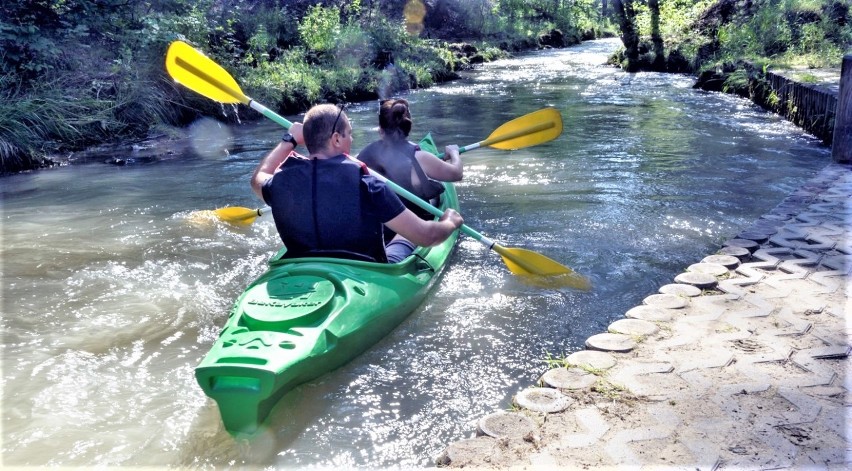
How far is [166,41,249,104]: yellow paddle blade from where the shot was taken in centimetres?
445

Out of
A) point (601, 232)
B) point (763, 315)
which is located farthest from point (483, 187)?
point (763, 315)

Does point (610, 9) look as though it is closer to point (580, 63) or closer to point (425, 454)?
point (580, 63)

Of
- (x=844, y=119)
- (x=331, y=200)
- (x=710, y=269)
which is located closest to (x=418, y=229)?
(x=331, y=200)

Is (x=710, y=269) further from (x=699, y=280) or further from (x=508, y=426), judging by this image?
(x=508, y=426)

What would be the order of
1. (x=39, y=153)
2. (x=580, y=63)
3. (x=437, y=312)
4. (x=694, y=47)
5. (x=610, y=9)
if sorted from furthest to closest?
1. (x=610, y=9)
2. (x=580, y=63)
3. (x=694, y=47)
4. (x=39, y=153)
5. (x=437, y=312)

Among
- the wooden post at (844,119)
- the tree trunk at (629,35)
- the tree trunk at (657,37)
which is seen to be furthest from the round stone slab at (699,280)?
the tree trunk at (657,37)

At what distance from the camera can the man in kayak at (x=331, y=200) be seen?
118 inches

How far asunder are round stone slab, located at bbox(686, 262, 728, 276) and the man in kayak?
1.31 metres

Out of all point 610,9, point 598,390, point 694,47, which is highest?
point 610,9

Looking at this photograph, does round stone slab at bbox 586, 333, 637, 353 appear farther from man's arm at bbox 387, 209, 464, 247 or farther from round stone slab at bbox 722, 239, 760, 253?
round stone slab at bbox 722, 239, 760, 253

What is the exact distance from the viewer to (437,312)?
12.1 feet

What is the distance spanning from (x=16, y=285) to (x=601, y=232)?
3.68 meters

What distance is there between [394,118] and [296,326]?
1.66m

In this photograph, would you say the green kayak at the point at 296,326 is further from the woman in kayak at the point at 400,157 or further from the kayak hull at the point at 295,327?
the woman in kayak at the point at 400,157
